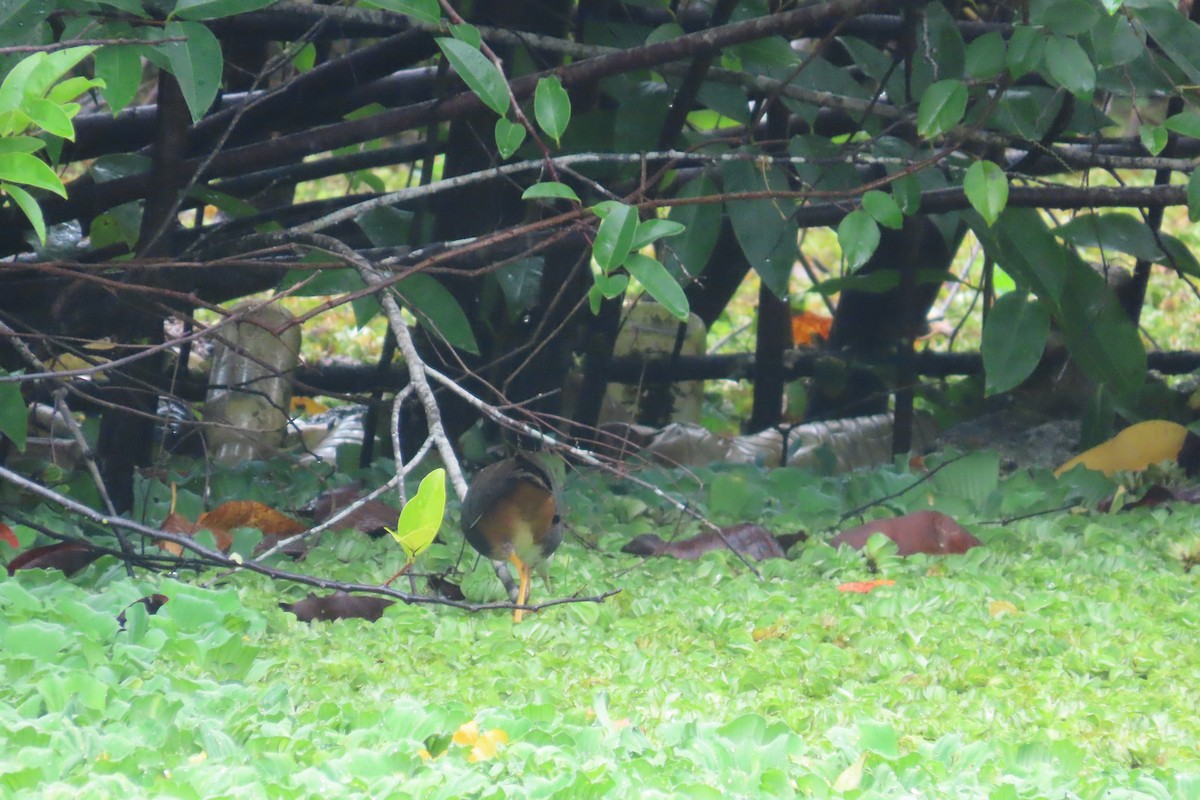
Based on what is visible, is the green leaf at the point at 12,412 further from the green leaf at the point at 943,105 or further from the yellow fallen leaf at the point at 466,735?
the green leaf at the point at 943,105

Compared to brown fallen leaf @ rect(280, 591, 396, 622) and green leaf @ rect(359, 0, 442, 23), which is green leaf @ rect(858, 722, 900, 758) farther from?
green leaf @ rect(359, 0, 442, 23)

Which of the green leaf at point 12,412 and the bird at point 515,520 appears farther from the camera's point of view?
the green leaf at point 12,412

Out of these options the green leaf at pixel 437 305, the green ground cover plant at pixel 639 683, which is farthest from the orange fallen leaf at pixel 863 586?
the green leaf at pixel 437 305

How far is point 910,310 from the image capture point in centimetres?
335

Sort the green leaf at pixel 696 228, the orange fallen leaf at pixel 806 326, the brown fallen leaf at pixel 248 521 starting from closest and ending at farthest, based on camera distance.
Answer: the brown fallen leaf at pixel 248 521
the green leaf at pixel 696 228
the orange fallen leaf at pixel 806 326

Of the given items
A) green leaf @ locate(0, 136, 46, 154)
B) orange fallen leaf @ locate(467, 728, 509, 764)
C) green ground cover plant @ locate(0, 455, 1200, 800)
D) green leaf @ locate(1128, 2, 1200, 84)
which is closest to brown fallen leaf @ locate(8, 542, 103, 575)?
green ground cover plant @ locate(0, 455, 1200, 800)

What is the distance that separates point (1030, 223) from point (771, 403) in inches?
51.5

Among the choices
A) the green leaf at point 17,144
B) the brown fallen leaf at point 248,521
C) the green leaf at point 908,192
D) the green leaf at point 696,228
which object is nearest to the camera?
the green leaf at point 17,144

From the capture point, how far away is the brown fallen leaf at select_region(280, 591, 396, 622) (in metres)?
1.73

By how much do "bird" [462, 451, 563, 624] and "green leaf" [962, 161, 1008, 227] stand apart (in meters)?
0.75

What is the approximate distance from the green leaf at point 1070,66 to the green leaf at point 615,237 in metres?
0.64

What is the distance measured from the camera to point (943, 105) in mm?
1855

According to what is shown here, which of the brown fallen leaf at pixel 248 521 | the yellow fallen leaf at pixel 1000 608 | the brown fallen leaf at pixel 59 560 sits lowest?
the brown fallen leaf at pixel 248 521

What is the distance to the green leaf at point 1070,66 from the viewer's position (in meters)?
1.75
